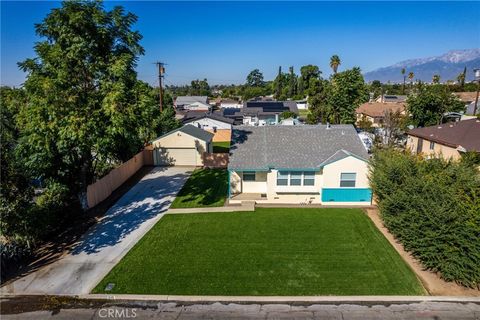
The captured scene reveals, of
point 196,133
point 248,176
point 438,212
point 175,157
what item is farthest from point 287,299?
point 196,133

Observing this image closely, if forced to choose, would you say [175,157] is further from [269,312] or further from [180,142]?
[269,312]

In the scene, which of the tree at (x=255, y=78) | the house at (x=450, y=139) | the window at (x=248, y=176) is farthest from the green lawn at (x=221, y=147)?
the tree at (x=255, y=78)

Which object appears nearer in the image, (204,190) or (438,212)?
(438,212)

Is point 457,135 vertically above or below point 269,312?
above

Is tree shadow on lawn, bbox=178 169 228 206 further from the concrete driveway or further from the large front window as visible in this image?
the large front window

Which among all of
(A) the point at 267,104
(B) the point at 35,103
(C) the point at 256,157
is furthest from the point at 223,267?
(A) the point at 267,104

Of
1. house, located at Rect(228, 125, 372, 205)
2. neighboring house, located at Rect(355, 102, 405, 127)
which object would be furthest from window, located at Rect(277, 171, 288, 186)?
neighboring house, located at Rect(355, 102, 405, 127)

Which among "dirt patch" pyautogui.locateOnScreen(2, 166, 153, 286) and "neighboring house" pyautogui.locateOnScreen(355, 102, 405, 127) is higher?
"neighboring house" pyautogui.locateOnScreen(355, 102, 405, 127)
